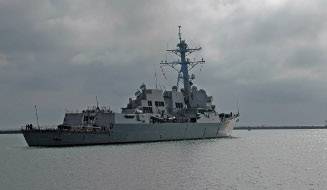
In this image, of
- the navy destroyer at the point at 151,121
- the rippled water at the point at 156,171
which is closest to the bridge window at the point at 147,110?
the navy destroyer at the point at 151,121

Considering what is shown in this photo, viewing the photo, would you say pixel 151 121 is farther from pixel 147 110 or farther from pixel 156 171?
pixel 156 171

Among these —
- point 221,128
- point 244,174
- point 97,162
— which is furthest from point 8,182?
point 221,128

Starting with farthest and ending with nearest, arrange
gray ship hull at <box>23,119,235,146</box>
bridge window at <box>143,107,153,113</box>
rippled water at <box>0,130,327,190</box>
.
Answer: bridge window at <box>143,107,153,113</box>
gray ship hull at <box>23,119,235,146</box>
rippled water at <box>0,130,327,190</box>

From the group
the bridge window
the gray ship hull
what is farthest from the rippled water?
the bridge window

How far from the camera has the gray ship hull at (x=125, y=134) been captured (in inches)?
2238

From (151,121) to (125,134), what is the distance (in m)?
4.84

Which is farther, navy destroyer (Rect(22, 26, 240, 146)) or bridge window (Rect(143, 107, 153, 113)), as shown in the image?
bridge window (Rect(143, 107, 153, 113))

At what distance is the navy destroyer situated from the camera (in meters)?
57.8

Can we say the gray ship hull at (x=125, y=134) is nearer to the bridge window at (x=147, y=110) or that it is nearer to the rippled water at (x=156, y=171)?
the bridge window at (x=147, y=110)

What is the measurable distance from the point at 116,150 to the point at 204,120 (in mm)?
25245

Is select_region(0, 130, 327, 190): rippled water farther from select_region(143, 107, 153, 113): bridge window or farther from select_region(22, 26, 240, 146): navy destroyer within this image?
select_region(143, 107, 153, 113): bridge window

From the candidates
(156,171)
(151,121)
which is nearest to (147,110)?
(151,121)

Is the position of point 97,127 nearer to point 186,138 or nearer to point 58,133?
point 58,133

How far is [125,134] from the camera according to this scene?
204ft
